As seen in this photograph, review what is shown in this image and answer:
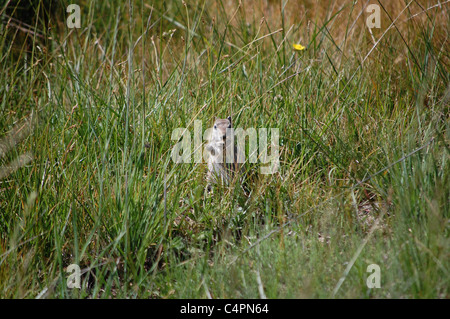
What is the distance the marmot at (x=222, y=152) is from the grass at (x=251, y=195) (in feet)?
0.35

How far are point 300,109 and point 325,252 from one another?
132cm

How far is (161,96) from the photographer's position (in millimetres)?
3395

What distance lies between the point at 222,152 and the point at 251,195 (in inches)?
20.9

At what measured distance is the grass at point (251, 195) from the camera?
215cm

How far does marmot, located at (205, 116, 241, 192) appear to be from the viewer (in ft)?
10.2

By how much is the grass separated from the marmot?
107 millimetres

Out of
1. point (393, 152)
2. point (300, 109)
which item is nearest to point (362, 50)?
point (300, 109)

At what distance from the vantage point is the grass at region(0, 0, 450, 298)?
2148 millimetres

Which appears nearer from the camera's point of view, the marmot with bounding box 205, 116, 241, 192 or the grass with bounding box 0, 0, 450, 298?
the grass with bounding box 0, 0, 450, 298

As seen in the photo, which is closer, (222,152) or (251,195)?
(251,195)

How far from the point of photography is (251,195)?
9.43 feet

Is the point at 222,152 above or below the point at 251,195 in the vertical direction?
above

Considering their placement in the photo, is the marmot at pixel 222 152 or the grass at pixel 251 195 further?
the marmot at pixel 222 152

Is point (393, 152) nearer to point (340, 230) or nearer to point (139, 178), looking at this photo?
point (340, 230)
